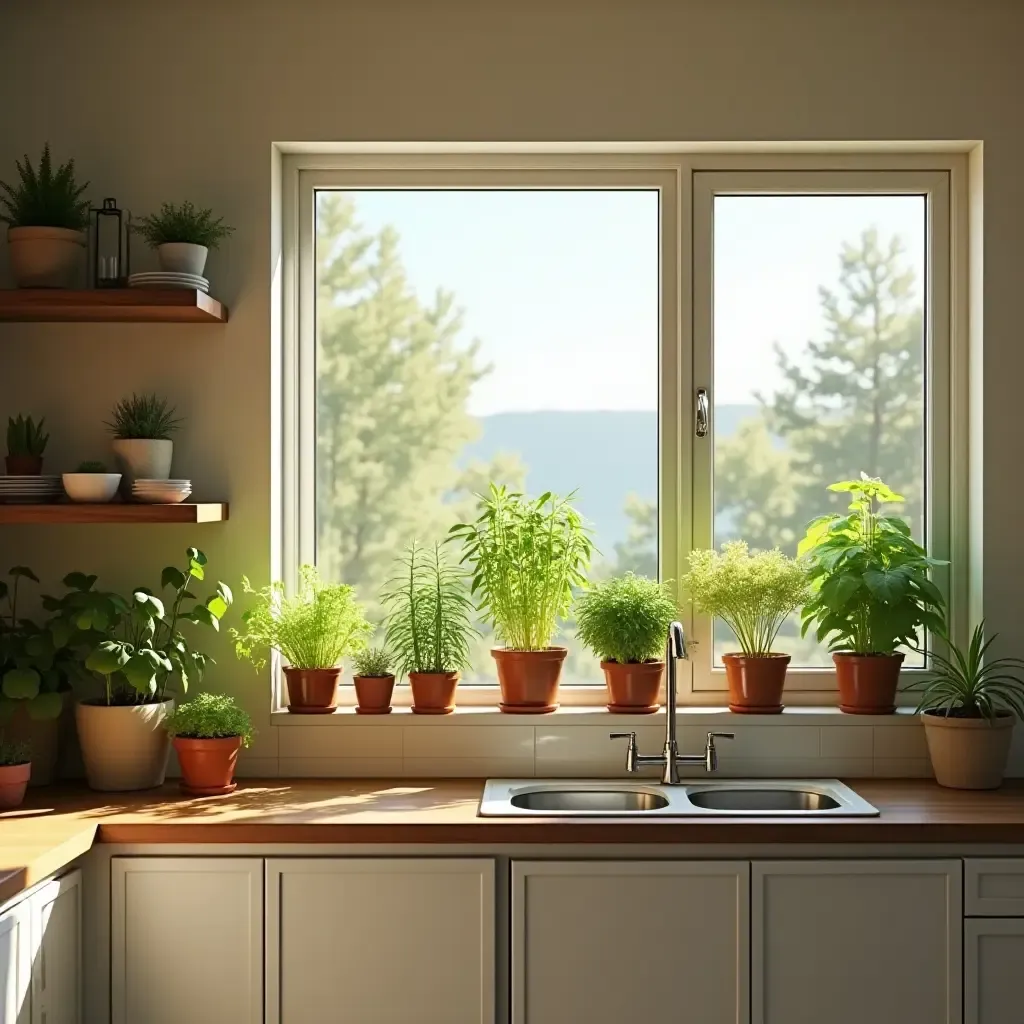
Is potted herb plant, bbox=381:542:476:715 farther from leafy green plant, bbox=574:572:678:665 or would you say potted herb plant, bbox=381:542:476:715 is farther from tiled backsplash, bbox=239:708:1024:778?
leafy green plant, bbox=574:572:678:665

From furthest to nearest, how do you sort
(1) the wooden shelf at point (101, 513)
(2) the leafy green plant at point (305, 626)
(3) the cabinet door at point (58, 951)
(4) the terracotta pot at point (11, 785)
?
(2) the leafy green plant at point (305, 626) → (1) the wooden shelf at point (101, 513) → (4) the terracotta pot at point (11, 785) → (3) the cabinet door at point (58, 951)

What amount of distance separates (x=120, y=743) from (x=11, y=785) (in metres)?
0.26

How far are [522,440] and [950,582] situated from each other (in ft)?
4.00

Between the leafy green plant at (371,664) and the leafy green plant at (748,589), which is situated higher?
the leafy green plant at (748,589)

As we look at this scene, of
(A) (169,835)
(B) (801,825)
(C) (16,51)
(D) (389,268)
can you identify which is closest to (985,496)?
(B) (801,825)

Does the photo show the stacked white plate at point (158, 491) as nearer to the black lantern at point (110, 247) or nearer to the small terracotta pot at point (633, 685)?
the black lantern at point (110, 247)

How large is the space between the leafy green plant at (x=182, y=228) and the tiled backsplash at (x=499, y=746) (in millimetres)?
1218

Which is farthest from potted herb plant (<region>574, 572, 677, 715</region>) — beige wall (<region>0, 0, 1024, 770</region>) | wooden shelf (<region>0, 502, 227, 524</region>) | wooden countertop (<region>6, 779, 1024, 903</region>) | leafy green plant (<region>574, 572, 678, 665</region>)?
wooden shelf (<region>0, 502, 227, 524</region>)

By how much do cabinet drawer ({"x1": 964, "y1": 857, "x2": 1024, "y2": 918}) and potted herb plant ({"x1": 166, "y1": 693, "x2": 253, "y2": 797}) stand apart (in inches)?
66.0

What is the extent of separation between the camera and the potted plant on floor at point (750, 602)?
3219mm

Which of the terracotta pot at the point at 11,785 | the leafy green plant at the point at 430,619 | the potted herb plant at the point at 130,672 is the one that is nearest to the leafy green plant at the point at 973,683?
the leafy green plant at the point at 430,619

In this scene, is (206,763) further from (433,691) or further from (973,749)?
→ (973,749)

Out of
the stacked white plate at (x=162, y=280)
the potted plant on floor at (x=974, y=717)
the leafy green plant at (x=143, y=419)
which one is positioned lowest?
the potted plant on floor at (x=974, y=717)

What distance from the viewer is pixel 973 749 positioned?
302 cm
